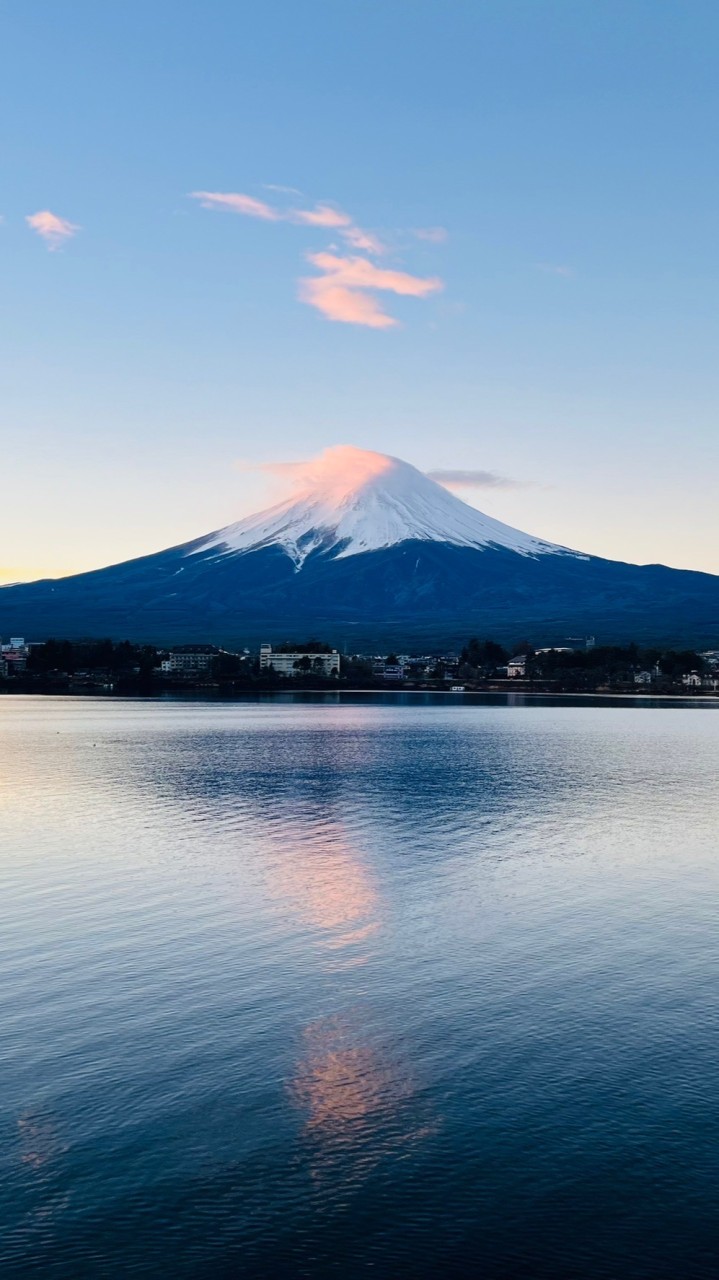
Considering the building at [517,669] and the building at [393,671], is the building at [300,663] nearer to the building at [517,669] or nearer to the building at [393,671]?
the building at [393,671]

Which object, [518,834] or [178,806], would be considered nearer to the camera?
[518,834]

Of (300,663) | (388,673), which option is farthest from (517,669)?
(300,663)

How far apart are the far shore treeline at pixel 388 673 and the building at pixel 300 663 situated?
569mm

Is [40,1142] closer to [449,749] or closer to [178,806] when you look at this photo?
[178,806]

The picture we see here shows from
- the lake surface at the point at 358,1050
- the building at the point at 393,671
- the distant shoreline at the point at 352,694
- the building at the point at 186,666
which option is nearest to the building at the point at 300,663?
the distant shoreline at the point at 352,694

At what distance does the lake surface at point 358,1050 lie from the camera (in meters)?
9.88

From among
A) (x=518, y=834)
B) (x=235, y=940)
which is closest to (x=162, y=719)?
(x=518, y=834)

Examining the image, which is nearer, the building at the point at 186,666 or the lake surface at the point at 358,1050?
the lake surface at the point at 358,1050

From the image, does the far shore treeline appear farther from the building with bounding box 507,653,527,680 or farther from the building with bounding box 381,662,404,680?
the building with bounding box 381,662,404,680

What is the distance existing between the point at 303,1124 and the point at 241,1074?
1.69m

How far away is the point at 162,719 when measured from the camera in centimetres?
10281

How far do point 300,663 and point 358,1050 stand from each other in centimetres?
16903

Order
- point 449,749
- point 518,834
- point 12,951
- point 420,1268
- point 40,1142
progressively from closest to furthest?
point 420,1268 < point 40,1142 < point 12,951 < point 518,834 < point 449,749

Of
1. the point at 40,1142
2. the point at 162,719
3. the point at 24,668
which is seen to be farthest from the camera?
the point at 24,668
